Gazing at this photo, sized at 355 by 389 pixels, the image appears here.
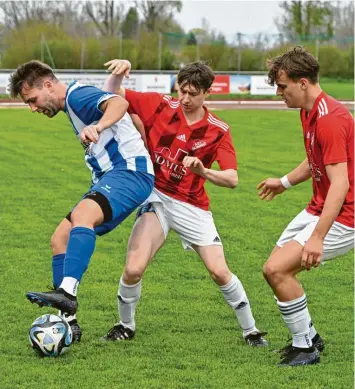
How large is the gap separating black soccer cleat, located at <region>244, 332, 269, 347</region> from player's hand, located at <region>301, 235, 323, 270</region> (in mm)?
1010

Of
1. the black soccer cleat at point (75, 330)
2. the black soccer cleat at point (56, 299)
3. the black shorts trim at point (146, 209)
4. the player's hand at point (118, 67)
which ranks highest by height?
the player's hand at point (118, 67)

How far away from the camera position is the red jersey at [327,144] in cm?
551

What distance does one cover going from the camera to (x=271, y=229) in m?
11.1

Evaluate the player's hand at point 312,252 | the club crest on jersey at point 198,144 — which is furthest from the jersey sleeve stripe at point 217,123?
the player's hand at point 312,252

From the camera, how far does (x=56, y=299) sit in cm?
541

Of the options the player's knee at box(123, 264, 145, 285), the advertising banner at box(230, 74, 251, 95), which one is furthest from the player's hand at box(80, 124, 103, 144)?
the advertising banner at box(230, 74, 251, 95)

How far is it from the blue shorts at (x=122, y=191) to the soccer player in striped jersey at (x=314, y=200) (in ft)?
3.48

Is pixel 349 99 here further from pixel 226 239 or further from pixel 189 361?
pixel 189 361

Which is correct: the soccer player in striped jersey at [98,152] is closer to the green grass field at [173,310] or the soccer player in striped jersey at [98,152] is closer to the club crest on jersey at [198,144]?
the club crest on jersey at [198,144]

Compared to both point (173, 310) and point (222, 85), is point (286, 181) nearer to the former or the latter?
point (173, 310)

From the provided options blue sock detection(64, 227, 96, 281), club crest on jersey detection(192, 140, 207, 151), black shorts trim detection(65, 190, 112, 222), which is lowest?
blue sock detection(64, 227, 96, 281)

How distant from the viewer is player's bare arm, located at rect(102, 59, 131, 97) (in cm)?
651

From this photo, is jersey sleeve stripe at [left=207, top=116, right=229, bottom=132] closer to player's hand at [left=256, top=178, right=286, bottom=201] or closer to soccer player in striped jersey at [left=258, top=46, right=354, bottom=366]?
player's hand at [left=256, top=178, right=286, bottom=201]

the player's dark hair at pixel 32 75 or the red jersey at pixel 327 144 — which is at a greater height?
the player's dark hair at pixel 32 75
